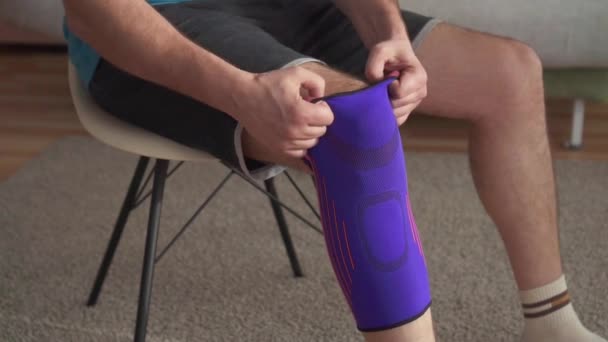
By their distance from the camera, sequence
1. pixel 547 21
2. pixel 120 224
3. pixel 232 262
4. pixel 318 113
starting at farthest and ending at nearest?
pixel 547 21 < pixel 232 262 < pixel 120 224 < pixel 318 113

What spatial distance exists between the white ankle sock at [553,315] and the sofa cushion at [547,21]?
1.00 meters

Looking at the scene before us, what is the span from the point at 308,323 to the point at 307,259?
250 mm

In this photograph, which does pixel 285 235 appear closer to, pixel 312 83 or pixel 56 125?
pixel 312 83

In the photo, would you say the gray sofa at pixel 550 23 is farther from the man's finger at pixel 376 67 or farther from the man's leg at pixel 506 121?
the man's finger at pixel 376 67

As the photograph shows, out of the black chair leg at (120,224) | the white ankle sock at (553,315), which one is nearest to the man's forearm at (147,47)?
the black chair leg at (120,224)

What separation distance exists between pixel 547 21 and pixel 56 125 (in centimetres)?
139

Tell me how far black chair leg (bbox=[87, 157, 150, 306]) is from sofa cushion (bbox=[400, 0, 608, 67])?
919mm

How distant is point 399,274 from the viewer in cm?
81

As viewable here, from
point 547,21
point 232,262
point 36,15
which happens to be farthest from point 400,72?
point 36,15

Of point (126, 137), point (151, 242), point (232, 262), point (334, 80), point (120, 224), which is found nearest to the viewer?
point (334, 80)

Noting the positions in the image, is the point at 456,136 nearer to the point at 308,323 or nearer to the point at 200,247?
the point at 200,247

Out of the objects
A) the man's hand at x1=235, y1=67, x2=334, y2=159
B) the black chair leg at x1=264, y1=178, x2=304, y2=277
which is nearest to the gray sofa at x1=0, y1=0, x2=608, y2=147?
the black chair leg at x1=264, y1=178, x2=304, y2=277

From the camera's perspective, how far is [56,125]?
2516 mm

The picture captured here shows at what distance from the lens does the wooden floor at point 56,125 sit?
2.25 m
